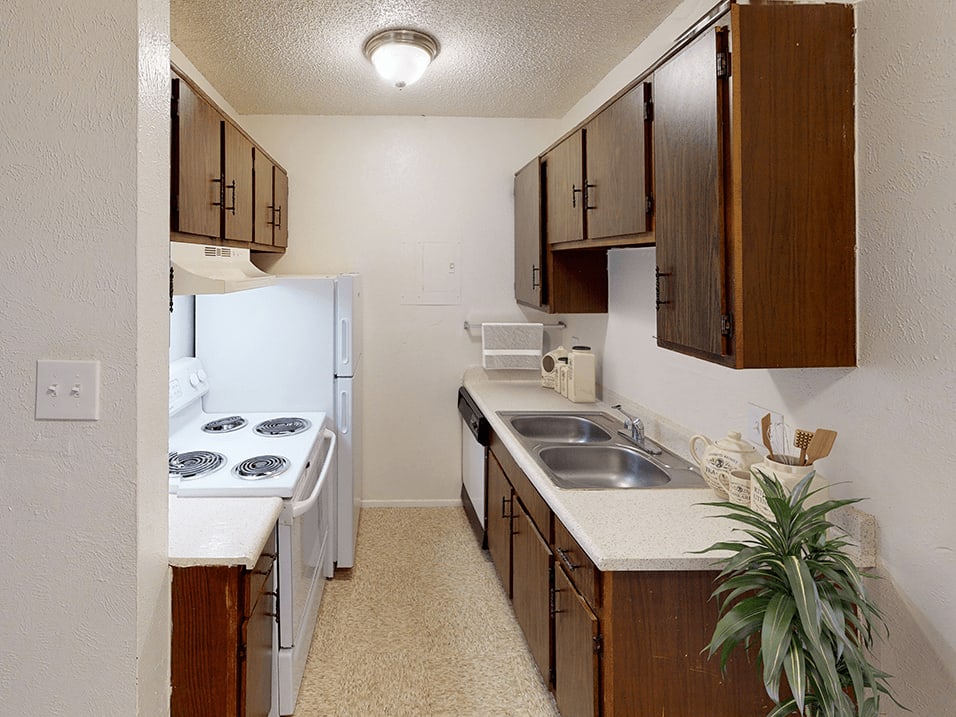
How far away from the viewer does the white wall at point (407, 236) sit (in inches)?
159

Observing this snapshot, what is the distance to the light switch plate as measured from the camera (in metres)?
1.28

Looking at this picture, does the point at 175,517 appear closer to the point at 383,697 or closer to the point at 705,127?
the point at 383,697

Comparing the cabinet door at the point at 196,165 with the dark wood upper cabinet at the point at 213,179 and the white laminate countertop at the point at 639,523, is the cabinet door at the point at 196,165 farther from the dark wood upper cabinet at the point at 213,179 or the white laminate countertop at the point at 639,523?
the white laminate countertop at the point at 639,523

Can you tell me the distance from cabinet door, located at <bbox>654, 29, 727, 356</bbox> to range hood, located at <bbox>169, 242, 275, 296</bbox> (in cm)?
133

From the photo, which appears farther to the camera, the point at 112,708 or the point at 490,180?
the point at 490,180

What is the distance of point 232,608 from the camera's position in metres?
1.56

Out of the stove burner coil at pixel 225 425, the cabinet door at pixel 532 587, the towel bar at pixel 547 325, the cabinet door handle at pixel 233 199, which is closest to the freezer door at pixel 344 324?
the stove burner coil at pixel 225 425

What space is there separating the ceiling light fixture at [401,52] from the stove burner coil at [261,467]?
1.77m

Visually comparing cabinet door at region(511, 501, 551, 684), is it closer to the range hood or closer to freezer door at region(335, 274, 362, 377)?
freezer door at region(335, 274, 362, 377)

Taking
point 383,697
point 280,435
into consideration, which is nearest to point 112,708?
point 383,697

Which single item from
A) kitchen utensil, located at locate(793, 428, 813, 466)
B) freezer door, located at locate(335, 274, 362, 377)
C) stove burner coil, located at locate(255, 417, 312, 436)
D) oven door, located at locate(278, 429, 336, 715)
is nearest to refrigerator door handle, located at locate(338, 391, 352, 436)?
freezer door, located at locate(335, 274, 362, 377)

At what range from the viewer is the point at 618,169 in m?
2.27

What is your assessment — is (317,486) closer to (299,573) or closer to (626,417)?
(299,573)

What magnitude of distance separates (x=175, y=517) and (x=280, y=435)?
951mm
